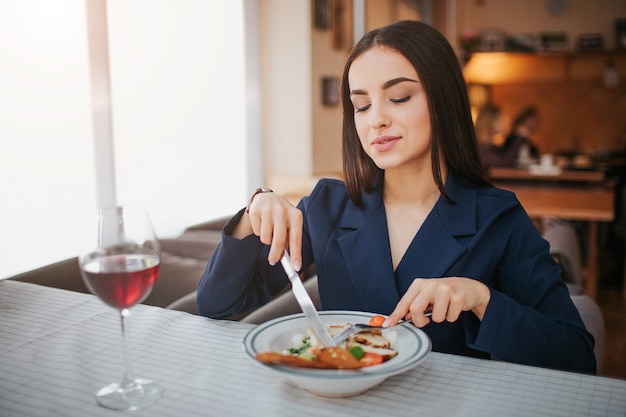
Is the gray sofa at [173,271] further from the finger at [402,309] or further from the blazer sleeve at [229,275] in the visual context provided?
the finger at [402,309]

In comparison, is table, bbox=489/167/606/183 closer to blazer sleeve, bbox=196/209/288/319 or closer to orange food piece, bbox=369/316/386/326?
blazer sleeve, bbox=196/209/288/319

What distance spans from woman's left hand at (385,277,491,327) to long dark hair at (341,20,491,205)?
35cm

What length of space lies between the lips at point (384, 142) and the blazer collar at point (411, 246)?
0.18 metres

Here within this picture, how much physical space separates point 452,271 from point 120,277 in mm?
698

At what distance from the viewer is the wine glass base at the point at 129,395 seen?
693 mm

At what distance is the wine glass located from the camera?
2.32ft

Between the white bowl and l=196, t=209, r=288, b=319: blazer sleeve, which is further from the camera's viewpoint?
l=196, t=209, r=288, b=319: blazer sleeve

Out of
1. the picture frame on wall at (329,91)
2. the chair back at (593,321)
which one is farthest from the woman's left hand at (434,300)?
the picture frame on wall at (329,91)

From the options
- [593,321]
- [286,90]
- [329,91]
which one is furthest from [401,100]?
[329,91]

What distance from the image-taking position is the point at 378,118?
1110 mm

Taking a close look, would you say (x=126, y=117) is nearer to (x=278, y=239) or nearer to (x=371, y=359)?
(x=278, y=239)

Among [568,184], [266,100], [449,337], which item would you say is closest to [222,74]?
[266,100]

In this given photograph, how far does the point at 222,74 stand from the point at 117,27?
3.45ft

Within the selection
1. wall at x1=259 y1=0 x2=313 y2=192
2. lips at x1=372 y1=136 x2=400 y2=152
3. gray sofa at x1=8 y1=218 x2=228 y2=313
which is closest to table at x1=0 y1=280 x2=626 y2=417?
lips at x1=372 y1=136 x2=400 y2=152
